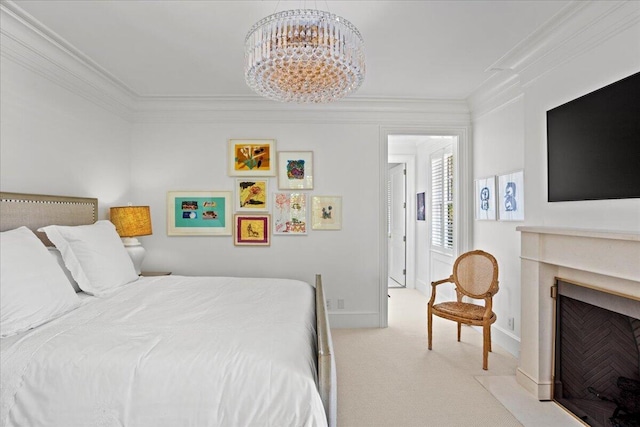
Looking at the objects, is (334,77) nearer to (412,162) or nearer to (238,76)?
(238,76)

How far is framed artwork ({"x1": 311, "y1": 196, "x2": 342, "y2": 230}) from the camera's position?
13.5 feet

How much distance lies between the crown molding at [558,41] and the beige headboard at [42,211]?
13.2 ft

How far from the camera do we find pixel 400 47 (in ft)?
9.41

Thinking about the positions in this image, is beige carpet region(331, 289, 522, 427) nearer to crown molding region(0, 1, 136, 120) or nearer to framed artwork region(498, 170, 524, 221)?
framed artwork region(498, 170, 524, 221)

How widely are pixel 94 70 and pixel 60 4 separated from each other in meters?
1.07

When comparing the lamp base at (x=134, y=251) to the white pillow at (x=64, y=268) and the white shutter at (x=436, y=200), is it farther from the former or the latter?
the white shutter at (x=436, y=200)

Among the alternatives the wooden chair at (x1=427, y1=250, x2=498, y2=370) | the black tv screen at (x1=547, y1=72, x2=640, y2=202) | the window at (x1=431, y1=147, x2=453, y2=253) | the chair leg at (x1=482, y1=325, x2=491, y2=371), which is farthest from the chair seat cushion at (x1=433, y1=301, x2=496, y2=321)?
the window at (x1=431, y1=147, x2=453, y2=253)

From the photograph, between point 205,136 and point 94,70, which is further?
point 205,136

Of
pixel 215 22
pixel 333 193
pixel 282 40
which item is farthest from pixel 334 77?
pixel 333 193

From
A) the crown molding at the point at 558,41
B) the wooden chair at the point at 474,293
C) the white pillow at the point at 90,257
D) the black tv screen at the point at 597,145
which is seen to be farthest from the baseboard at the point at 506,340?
the white pillow at the point at 90,257

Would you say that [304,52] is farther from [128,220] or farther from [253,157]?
[128,220]

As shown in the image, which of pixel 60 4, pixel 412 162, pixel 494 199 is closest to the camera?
pixel 60 4

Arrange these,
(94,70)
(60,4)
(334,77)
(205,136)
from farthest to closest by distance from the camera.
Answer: (205,136) < (94,70) < (60,4) < (334,77)

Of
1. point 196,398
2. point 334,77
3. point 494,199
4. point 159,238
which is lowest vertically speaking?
point 196,398
